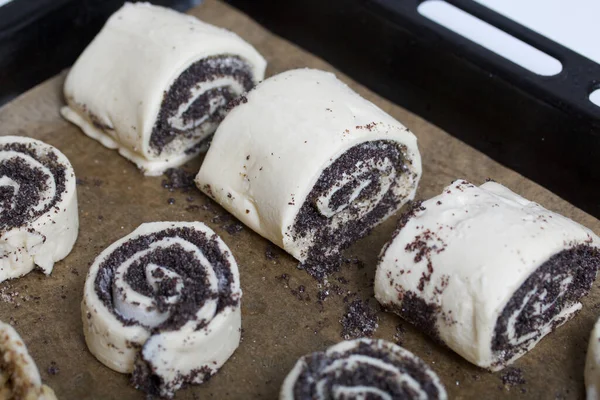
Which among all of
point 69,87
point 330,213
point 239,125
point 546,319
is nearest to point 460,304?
point 546,319

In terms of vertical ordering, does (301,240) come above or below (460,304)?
below

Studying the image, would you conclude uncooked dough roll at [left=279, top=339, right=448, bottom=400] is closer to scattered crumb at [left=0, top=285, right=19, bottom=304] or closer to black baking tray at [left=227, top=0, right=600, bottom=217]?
scattered crumb at [left=0, top=285, right=19, bottom=304]

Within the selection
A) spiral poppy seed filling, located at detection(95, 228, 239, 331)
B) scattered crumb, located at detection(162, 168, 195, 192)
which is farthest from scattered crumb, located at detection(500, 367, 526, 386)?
scattered crumb, located at detection(162, 168, 195, 192)

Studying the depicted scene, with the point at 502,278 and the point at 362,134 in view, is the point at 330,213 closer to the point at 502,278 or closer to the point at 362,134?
the point at 362,134

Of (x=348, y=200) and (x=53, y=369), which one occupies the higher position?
(x=348, y=200)

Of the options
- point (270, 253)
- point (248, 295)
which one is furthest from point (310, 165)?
point (248, 295)

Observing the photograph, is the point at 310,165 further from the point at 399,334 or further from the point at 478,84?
the point at 478,84
